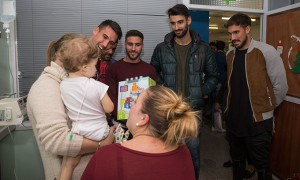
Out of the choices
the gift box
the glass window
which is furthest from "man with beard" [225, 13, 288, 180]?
the gift box

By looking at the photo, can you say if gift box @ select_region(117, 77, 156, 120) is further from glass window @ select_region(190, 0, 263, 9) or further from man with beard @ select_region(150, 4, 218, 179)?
glass window @ select_region(190, 0, 263, 9)

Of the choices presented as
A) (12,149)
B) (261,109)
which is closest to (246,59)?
(261,109)

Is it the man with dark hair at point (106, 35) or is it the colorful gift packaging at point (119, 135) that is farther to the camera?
the man with dark hair at point (106, 35)

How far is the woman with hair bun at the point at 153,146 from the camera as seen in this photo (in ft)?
2.92

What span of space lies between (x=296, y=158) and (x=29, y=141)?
321 centimetres

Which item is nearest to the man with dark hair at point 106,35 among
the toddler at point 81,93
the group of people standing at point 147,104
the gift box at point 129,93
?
the group of people standing at point 147,104

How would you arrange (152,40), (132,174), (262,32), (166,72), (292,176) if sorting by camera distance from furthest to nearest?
(262,32), (152,40), (292,176), (166,72), (132,174)

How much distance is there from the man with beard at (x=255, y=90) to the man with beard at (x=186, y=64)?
316 millimetres

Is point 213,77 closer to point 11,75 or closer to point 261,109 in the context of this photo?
point 261,109

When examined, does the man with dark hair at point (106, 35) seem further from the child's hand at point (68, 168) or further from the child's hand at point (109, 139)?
the child's hand at point (68, 168)

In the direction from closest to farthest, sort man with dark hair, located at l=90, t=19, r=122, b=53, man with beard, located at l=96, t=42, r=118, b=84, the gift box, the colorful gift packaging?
the colorful gift packaging → the gift box → man with dark hair, located at l=90, t=19, r=122, b=53 → man with beard, located at l=96, t=42, r=118, b=84

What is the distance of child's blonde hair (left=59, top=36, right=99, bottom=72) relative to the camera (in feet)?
4.14

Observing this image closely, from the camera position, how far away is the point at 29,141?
8.67 ft

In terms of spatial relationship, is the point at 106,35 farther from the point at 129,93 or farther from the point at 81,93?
the point at 81,93
